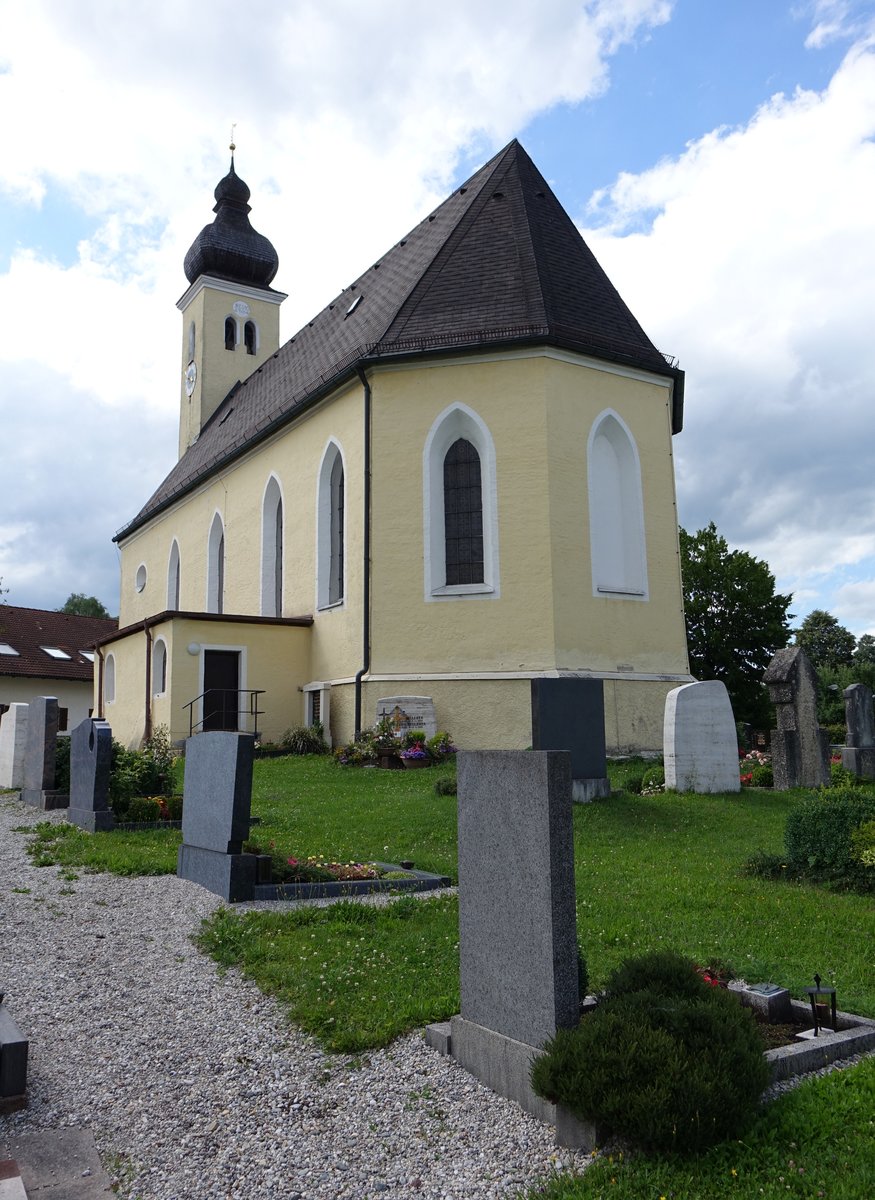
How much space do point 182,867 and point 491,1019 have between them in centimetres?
485

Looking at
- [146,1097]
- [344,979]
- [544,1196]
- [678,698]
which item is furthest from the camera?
[678,698]

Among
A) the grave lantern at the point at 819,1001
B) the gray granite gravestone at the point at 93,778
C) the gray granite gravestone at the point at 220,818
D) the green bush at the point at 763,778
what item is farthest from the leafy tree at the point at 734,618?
the grave lantern at the point at 819,1001

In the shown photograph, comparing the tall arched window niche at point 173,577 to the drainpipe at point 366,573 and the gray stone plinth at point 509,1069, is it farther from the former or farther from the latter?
the gray stone plinth at point 509,1069

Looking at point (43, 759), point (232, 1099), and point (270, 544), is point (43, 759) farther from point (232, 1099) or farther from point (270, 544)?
point (270, 544)

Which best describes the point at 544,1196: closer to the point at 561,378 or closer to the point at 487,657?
the point at 487,657

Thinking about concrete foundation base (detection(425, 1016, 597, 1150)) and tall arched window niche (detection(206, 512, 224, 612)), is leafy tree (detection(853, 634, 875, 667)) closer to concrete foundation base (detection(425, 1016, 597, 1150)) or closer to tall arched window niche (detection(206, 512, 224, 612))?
tall arched window niche (detection(206, 512, 224, 612))

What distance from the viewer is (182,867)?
8.41 metres

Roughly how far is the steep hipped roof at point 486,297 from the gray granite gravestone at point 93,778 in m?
10.4

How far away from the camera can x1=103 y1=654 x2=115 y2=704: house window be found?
2516 cm

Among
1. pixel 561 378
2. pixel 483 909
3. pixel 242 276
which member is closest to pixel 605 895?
pixel 483 909

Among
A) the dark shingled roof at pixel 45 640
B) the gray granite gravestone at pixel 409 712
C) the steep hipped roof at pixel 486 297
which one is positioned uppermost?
the steep hipped roof at pixel 486 297

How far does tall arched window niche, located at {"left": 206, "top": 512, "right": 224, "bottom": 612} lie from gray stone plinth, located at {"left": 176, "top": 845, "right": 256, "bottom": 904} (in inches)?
790

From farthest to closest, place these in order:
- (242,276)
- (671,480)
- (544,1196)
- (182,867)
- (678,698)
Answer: (242,276) < (671,480) < (678,698) < (182,867) < (544,1196)

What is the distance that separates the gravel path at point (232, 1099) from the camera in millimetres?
3471
